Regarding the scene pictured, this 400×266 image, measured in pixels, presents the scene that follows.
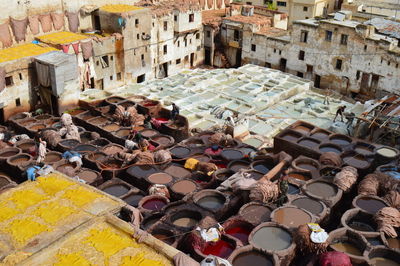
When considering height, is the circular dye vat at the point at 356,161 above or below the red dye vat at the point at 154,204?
above

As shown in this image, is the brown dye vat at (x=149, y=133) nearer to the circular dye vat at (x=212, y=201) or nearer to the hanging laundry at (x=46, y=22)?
the circular dye vat at (x=212, y=201)

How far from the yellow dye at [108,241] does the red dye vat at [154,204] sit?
5.38 meters

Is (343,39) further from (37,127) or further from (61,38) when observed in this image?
(37,127)

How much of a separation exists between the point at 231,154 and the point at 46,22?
23586 millimetres

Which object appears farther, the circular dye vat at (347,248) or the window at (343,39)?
the window at (343,39)

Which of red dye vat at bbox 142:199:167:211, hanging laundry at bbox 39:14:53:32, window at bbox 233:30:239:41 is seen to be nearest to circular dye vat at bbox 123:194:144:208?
red dye vat at bbox 142:199:167:211

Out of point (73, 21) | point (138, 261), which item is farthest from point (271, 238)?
point (73, 21)

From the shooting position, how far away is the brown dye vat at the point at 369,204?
741 inches

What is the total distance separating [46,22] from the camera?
39.5 m

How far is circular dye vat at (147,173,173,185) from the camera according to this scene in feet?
75.7

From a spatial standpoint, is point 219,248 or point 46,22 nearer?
point 219,248

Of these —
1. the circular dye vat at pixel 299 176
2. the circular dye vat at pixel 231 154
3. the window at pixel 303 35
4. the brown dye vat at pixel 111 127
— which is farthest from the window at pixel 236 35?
the circular dye vat at pixel 299 176

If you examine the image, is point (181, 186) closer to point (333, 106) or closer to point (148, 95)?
point (148, 95)

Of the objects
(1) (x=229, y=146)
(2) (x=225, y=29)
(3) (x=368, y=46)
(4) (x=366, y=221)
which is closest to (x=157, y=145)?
(1) (x=229, y=146)
